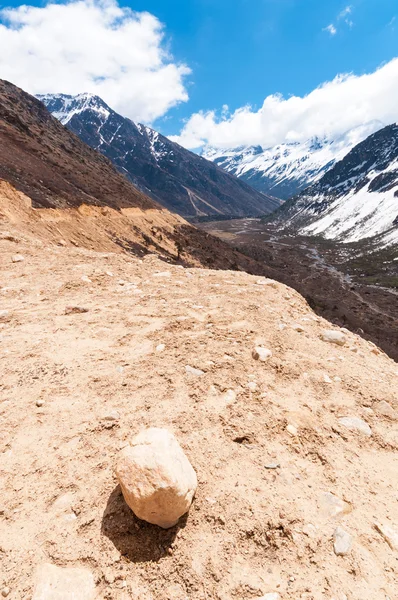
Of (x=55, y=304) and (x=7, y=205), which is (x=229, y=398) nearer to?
(x=55, y=304)

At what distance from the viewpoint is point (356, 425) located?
17.5 feet

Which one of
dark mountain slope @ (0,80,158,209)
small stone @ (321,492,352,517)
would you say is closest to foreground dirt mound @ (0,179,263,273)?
dark mountain slope @ (0,80,158,209)

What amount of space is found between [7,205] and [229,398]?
26.7 m

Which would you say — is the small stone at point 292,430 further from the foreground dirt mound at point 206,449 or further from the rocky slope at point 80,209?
the rocky slope at point 80,209

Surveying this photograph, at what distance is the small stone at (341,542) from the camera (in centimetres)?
347

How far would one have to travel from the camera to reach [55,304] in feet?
29.3

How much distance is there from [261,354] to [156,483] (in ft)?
12.0

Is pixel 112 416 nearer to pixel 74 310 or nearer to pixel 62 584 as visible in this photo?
pixel 62 584

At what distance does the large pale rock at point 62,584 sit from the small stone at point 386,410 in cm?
495

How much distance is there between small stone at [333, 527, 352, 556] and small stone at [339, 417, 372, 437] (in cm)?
189

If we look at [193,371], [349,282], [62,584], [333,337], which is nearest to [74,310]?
[193,371]

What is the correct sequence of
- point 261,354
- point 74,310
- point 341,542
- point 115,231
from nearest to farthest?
point 341,542 < point 261,354 < point 74,310 < point 115,231

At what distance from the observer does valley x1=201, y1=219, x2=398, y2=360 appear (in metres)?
53.1

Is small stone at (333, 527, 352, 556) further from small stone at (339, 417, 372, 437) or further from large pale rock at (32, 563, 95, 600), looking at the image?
large pale rock at (32, 563, 95, 600)
